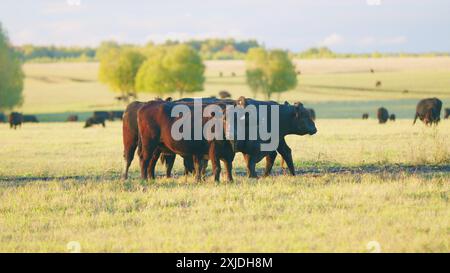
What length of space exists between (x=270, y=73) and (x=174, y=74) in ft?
42.8

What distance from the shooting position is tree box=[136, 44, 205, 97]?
9069cm

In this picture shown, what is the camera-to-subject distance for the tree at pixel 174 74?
9069 cm

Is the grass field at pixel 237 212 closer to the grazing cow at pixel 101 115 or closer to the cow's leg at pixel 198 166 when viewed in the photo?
the cow's leg at pixel 198 166

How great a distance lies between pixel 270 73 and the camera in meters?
96.6

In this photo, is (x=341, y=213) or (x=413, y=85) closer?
(x=341, y=213)

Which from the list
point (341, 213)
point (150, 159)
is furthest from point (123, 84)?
point (341, 213)

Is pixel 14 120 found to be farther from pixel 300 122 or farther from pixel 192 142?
pixel 192 142

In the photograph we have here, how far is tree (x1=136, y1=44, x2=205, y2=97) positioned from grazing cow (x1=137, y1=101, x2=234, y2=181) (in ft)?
239

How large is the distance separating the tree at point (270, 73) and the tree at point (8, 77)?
3604cm

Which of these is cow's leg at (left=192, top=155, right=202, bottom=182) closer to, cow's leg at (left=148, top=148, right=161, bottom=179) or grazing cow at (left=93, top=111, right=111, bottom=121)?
cow's leg at (left=148, top=148, right=161, bottom=179)

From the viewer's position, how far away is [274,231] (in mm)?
10562

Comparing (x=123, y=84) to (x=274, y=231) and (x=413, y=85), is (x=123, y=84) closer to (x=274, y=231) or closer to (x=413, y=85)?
(x=413, y=85)

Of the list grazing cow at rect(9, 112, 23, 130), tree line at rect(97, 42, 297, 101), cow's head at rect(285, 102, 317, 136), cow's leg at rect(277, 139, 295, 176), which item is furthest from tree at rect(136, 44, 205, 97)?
cow's leg at rect(277, 139, 295, 176)
